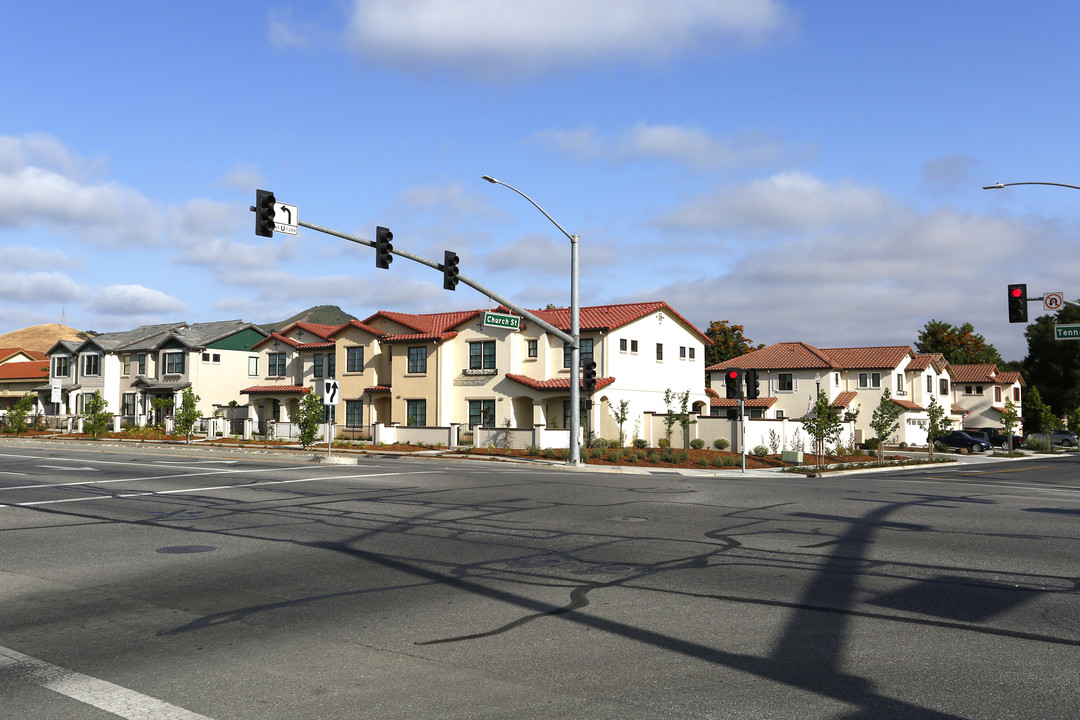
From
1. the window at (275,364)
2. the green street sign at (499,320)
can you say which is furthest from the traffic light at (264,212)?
the window at (275,364)

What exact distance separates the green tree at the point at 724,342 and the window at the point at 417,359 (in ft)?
148

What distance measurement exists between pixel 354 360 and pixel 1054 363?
8587 centimetres

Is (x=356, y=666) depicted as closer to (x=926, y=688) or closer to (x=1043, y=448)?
(x=926, y=688)

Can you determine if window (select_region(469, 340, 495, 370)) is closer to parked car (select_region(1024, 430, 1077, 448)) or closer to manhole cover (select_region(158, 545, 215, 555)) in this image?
manhole cover (select_region(158, 545, 215, 555))

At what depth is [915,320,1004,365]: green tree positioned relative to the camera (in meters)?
106

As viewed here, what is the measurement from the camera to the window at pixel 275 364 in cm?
6266

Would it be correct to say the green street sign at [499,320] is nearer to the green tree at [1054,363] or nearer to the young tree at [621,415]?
the young tree at [621,415]

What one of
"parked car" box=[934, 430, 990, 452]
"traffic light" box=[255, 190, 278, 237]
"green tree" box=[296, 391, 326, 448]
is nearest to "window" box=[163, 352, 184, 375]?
"green tree" box=[296, 391, 326, 448]

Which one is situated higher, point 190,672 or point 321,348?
point 321,348

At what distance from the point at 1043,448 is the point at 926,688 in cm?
7313

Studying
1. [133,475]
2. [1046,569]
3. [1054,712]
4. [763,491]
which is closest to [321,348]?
[133,475]

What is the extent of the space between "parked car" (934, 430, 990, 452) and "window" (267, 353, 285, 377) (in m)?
48.2

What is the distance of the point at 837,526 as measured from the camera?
14688mm

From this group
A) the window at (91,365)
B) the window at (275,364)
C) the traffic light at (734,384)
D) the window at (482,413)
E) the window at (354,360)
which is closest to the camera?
the traffic light at (734,384)
